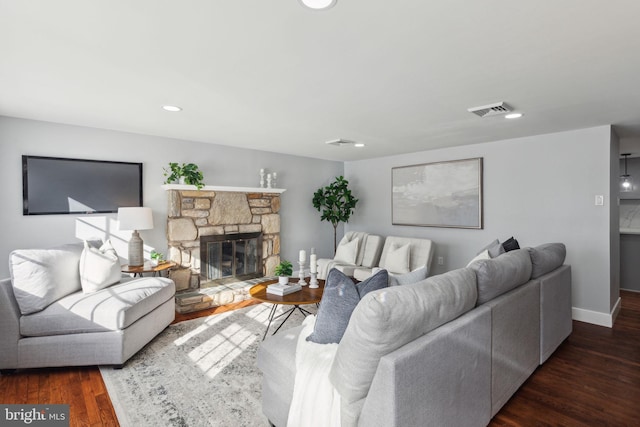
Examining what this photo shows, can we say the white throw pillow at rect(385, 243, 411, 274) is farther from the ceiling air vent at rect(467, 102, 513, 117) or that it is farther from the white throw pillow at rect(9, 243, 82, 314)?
the white throw pillow at rect(9, 243, 82, 314)

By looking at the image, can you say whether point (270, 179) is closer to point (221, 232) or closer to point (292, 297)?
point (221, 232)

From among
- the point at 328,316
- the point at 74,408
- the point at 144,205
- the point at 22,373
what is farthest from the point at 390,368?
the point at 144,205

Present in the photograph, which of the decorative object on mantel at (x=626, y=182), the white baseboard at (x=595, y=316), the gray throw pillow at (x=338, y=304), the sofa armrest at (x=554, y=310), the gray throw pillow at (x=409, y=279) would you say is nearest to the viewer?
the gray throw pillow at (x=338, y=304)

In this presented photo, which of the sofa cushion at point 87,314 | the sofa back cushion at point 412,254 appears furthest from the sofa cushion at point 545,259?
the sofa cushion at point 87,314

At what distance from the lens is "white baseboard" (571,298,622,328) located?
3723 millimetres

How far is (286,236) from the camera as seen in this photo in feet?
18.6

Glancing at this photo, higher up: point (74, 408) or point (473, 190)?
point (473, 190)

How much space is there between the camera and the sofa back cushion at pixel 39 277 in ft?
8.54

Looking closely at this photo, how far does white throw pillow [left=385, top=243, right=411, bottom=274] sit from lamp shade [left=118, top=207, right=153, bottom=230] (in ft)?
10.5

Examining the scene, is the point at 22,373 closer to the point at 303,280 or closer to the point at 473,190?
the point at 303,280

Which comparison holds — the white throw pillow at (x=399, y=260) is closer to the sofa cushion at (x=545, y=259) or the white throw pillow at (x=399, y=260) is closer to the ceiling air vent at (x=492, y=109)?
the sofa cushion at (x=545, y=259)

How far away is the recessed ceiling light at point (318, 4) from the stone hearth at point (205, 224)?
3.27 metres

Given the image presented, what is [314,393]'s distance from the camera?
63.2 inches

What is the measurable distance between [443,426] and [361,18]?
2.00 m
